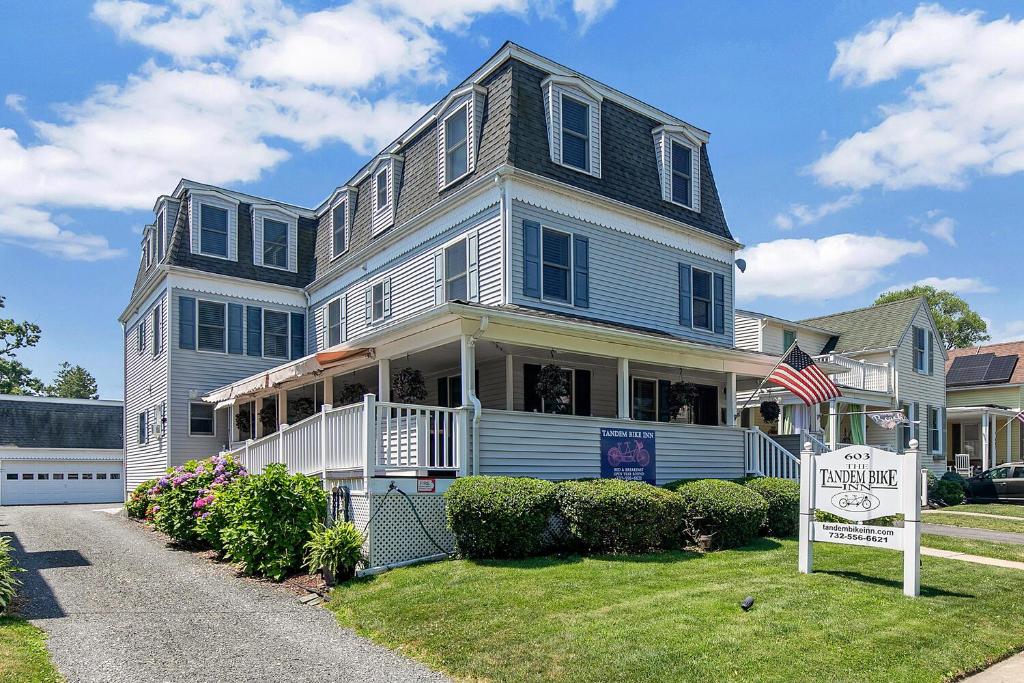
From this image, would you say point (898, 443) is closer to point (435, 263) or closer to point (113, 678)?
point (435, 263)

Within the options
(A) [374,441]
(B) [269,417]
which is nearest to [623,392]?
(A) [374,441]

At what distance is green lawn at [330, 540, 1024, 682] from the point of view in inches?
261

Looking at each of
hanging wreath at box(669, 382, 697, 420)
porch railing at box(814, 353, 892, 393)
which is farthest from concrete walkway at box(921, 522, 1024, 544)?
porch railing at box(814, 353, 892, 393)

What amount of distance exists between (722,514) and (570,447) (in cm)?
265

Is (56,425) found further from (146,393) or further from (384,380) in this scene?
(384,380)

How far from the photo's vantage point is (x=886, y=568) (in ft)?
33.6

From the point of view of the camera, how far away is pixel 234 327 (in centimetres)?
2311

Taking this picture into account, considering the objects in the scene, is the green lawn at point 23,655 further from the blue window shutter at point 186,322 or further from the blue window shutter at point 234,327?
the blue window shutter at point 234,327

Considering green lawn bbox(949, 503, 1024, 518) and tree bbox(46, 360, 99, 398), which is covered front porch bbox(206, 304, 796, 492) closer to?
green lawn bbox(949, 503, 1024, 518)

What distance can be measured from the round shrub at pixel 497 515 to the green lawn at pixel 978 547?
6.75 metres

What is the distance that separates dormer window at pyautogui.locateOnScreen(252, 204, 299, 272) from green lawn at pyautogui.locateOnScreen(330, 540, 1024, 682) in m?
15.9

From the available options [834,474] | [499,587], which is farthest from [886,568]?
[499,587]

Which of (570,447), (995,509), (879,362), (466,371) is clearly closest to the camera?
(466,371)

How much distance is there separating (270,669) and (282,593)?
3.17 meters
